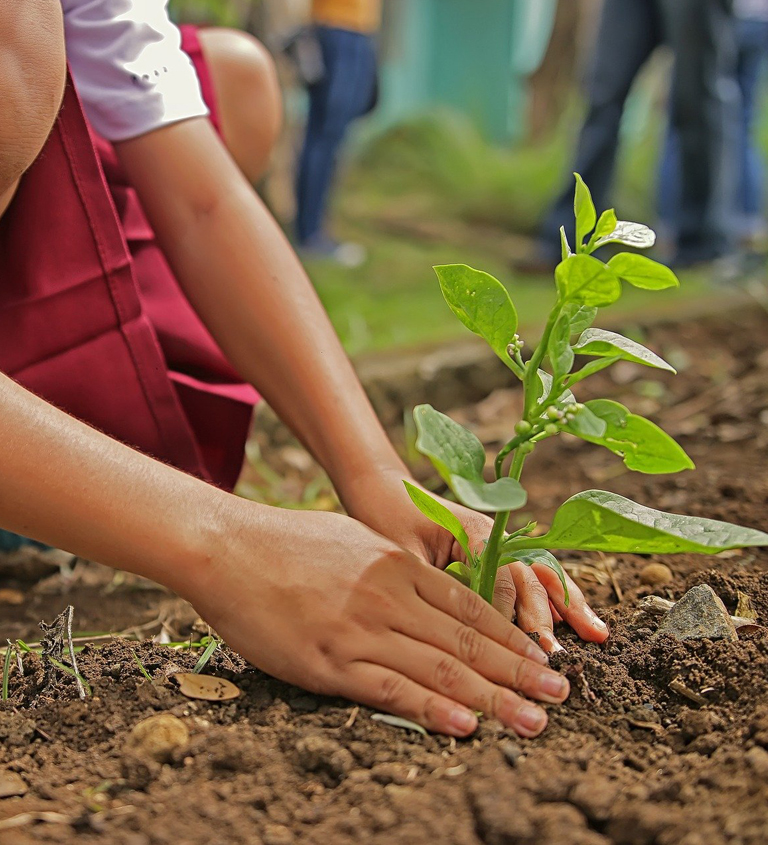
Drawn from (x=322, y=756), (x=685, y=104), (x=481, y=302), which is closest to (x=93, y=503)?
(x=322, y=756)

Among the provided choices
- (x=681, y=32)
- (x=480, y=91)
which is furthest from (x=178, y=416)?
(x=480, y=91)

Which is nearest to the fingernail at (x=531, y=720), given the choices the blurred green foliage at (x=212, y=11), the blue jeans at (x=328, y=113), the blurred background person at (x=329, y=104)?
the blurred green foliage at (x=212, y=11)

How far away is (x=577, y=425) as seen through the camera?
0.84 meters

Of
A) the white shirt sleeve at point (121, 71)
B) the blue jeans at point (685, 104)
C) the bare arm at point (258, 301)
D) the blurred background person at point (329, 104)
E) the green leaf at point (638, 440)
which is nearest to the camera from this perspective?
the green leaf at point (638, 440)

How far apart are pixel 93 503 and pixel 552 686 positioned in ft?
1.51

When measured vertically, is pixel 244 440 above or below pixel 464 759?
below

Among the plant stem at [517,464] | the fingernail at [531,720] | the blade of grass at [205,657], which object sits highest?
the plant stem at [517,464]

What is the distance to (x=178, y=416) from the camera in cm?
136

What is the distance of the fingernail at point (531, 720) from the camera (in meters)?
0.87

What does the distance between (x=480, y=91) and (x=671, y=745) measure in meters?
6.61

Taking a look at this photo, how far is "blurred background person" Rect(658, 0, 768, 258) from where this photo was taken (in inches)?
156

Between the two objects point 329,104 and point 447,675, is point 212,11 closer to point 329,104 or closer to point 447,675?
point 329,104

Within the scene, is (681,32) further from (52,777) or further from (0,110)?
(52,777)

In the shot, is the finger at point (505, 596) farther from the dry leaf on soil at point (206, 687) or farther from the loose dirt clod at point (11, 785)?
the loose dirt clod at point (11, 785)
